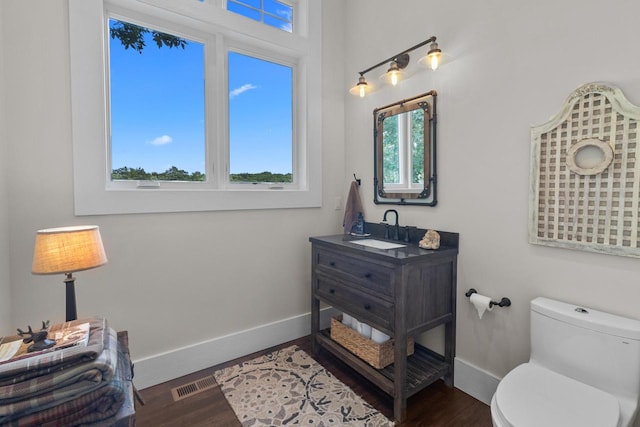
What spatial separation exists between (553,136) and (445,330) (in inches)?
50.4

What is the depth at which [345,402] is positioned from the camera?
→ 1806mm

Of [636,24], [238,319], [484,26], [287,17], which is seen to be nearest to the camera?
[636,24]

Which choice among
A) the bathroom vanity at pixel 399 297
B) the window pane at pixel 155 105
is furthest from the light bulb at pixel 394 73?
the window pane at pixel 155 105

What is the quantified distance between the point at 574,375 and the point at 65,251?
2.24 meters

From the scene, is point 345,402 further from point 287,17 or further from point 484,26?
point 287,17

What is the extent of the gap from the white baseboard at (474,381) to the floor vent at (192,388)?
A: 5.12ft

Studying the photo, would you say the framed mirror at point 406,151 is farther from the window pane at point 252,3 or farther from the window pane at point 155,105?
the window pane at point 155,105

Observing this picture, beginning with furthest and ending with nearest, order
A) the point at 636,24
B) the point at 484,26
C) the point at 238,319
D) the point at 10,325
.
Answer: the point at 238,319 → the point at 484,26 → the point at 10,325 → the point at 636,24

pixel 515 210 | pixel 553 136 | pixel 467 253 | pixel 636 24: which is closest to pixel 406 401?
pixel 467 253

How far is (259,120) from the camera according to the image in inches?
96.7

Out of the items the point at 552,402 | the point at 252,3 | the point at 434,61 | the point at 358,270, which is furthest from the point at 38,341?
the point at 252,3

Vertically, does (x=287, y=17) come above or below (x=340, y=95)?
above

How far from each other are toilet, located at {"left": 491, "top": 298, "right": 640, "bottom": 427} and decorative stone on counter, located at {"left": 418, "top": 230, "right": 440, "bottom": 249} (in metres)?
0.59

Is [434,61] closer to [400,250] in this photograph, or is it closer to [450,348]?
[400,250]
